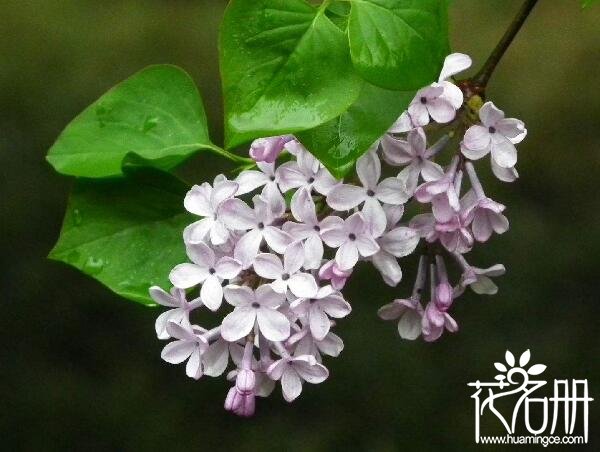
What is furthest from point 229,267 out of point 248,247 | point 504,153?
point 504,153

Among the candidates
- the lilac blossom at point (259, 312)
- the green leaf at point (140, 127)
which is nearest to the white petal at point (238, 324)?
the lilac blossom at point (259, 312)

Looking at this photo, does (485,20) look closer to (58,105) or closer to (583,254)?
(583,254)

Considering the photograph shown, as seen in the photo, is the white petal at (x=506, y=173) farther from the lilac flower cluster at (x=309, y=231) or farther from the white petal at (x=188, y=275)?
the white petal at (x=188, y=275)

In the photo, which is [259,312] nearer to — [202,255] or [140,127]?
[202,255]

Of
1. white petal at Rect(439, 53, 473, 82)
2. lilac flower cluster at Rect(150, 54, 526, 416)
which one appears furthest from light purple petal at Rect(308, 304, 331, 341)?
white petal at Rect(439, 53, 473, 82)

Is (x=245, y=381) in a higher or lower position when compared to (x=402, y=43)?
lower

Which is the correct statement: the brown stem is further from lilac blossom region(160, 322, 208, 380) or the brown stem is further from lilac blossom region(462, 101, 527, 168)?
lilac blossom region(160, 322, 208, 380)
